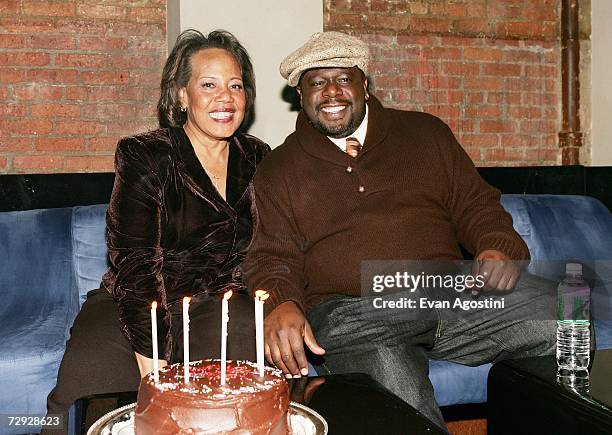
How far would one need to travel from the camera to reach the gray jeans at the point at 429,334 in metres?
1.87

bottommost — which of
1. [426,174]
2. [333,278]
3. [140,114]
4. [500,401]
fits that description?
[500,401]

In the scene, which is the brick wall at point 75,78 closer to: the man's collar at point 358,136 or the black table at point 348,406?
the man's collar at point 358,136

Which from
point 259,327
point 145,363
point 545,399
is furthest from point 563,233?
point 259,327

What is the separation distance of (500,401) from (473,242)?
25.8 inches

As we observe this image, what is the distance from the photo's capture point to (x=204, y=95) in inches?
81.2

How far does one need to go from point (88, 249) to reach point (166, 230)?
0.65 metres

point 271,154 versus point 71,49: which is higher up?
point 71,49

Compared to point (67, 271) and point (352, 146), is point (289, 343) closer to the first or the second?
point (352, 146)

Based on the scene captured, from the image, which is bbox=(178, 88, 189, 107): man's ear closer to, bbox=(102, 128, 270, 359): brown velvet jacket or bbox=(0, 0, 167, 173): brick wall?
bbox=(102, 128, 270, 359): brown velvet jacket

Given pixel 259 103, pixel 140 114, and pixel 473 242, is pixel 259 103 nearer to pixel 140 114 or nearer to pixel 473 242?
pixel 140 114

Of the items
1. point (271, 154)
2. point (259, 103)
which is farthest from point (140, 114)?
point (271, 154)

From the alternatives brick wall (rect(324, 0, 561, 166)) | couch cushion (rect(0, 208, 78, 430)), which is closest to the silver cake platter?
couch cushion (rect(0, 208, 78, 430))

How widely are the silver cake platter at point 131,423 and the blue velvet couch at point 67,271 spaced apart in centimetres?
93

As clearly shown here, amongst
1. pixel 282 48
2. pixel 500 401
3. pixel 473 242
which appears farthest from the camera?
pixel 282 48
